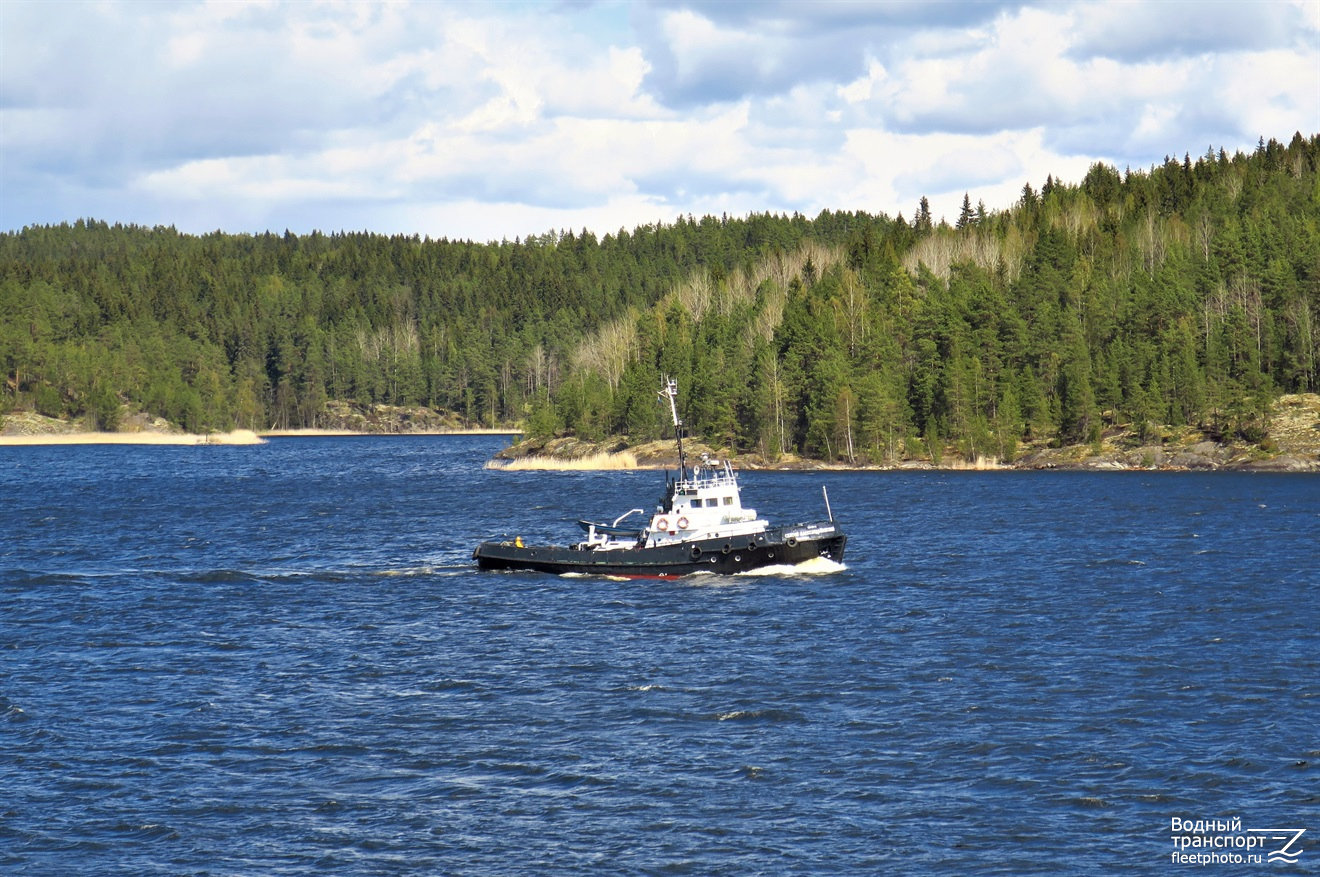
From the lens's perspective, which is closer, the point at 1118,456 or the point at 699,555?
the point at 699,555

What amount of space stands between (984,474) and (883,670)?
102 meters

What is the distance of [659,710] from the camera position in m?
39.9

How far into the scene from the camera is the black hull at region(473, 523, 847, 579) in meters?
68.4

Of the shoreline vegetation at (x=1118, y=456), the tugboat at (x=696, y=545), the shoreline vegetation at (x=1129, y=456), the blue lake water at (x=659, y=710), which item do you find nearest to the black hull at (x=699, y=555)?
the tugboat at (x=696, y=545)

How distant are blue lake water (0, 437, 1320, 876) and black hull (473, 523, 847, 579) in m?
1.24

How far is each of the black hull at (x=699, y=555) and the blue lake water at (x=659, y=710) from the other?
1.24 metres

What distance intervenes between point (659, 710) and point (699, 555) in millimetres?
28603

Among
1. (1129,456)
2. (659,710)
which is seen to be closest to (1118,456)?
(1129,456)

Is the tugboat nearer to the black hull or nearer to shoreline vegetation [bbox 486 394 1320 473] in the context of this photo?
the black hull

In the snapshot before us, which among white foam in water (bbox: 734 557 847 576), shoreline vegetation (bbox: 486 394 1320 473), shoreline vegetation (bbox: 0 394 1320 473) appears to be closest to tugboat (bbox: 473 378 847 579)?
white foam in water (bbox: 734 557 847 576)

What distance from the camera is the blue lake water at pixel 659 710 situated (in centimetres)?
2905

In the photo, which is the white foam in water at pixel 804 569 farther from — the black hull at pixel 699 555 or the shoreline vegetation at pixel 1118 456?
the shoreline vegetation at pixel 1118 456

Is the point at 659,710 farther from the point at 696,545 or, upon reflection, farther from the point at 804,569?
the point at 804,569

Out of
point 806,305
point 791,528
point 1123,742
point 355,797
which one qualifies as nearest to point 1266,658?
point 1123,742
